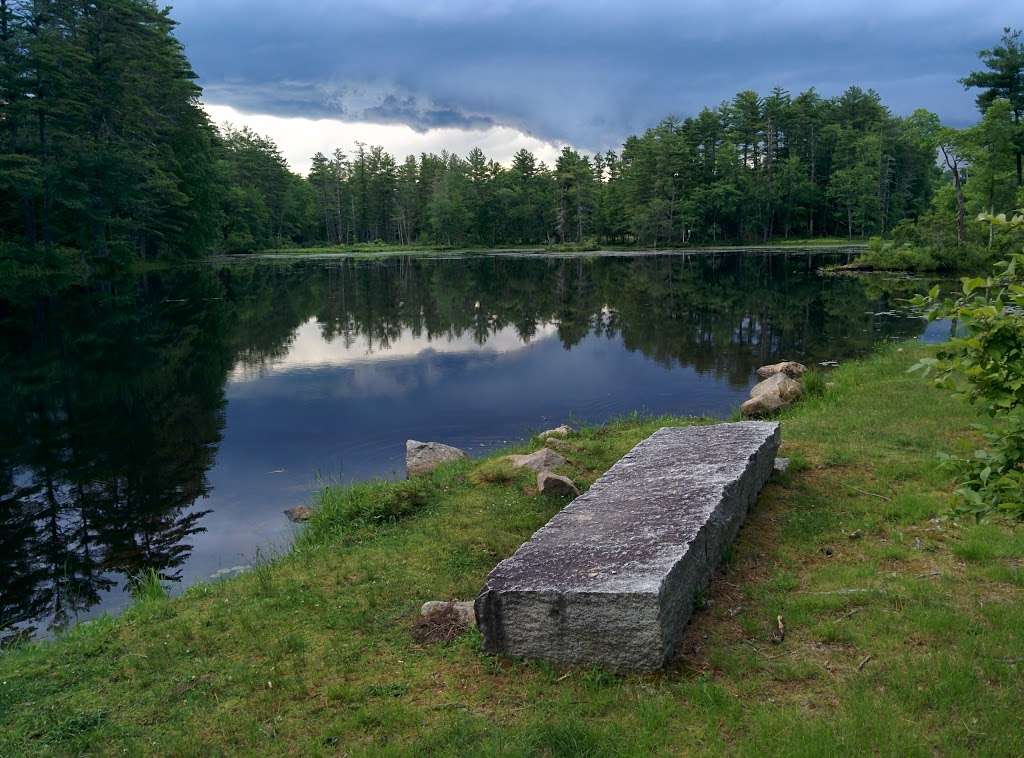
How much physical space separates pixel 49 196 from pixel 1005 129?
194 ft

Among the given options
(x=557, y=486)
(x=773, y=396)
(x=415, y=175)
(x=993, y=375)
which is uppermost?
(x=415, y=175)

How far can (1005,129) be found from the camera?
47.6 metres

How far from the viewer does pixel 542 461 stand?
10.9 m

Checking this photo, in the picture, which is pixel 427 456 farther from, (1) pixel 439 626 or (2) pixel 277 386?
(2) pixel 277 386

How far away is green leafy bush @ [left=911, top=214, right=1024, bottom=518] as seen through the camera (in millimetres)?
3453

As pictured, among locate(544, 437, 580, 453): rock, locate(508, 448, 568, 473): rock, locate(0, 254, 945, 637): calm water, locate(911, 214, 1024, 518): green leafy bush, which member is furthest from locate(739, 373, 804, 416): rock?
locate(911, 214, 1024, 518): green leafy bush

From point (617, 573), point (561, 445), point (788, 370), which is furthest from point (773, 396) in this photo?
point (617, 573)

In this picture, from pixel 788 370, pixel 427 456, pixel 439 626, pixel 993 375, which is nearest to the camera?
pixel 993 375

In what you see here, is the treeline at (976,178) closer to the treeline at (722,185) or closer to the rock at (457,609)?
the treeline at (722,185)

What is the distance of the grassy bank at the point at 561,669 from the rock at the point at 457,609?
19 centimetres

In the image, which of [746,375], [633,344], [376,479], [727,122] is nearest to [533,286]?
[633,344]

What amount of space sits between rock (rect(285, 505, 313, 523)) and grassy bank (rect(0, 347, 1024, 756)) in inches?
100.0

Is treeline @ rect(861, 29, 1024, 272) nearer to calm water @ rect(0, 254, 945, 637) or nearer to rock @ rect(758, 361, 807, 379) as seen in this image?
calm water @ rect(0, 254, 945, 637)

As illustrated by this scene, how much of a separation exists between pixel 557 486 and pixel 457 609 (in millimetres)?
3654
